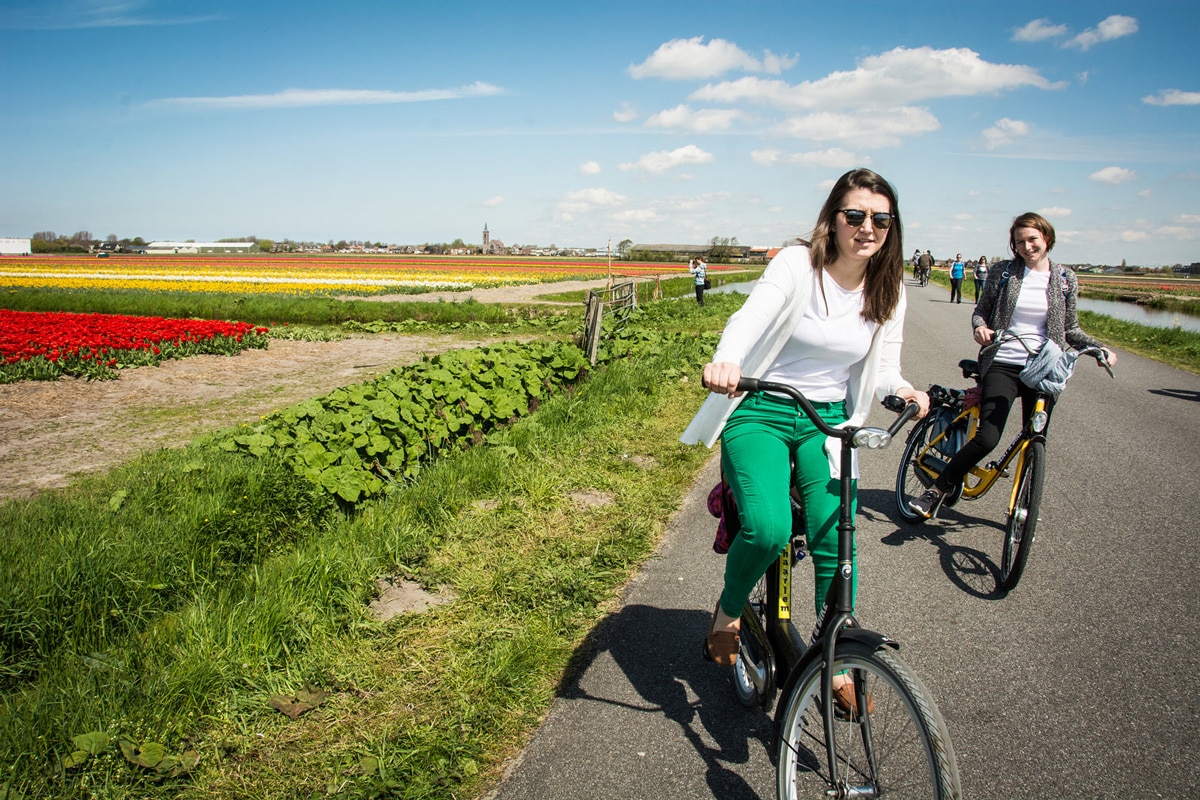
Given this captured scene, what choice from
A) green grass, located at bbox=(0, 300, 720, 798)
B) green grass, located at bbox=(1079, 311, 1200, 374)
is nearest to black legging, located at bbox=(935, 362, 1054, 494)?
green grass, located at bbox=(0, 300, 720, 798)

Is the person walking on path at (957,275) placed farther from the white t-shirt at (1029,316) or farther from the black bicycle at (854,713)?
the black bicycle at (854,713)

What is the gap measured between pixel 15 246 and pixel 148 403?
11106 cm

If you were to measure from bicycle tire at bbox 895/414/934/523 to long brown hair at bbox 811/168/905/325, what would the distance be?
9.55ft

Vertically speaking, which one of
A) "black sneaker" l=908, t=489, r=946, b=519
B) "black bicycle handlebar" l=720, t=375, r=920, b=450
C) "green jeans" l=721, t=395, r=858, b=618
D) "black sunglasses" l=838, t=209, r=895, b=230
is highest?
"black sunglasses" l=838, t=209, r=895, b=230

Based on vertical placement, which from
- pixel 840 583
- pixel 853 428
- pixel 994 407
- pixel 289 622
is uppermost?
pixel 853 428

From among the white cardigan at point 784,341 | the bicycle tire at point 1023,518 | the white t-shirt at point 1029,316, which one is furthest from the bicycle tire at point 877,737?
the white t-shirt at point 1029,316

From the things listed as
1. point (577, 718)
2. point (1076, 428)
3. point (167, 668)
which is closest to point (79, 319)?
point (167, 668)

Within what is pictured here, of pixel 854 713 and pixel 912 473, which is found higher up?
pixel 854 713

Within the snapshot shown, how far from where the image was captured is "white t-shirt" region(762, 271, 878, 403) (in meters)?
2.57

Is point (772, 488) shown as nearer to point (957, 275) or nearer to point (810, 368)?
point (810, 368)

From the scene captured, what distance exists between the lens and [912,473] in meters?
5.47

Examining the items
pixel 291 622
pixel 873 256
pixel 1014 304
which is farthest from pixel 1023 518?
pixel 291 622

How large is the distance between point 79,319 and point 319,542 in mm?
14126

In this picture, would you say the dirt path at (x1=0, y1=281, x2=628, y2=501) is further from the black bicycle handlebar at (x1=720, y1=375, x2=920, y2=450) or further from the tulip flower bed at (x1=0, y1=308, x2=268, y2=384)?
the black bicycle handlebar at (x1=720, y1=375, x2=920, y2=450)
